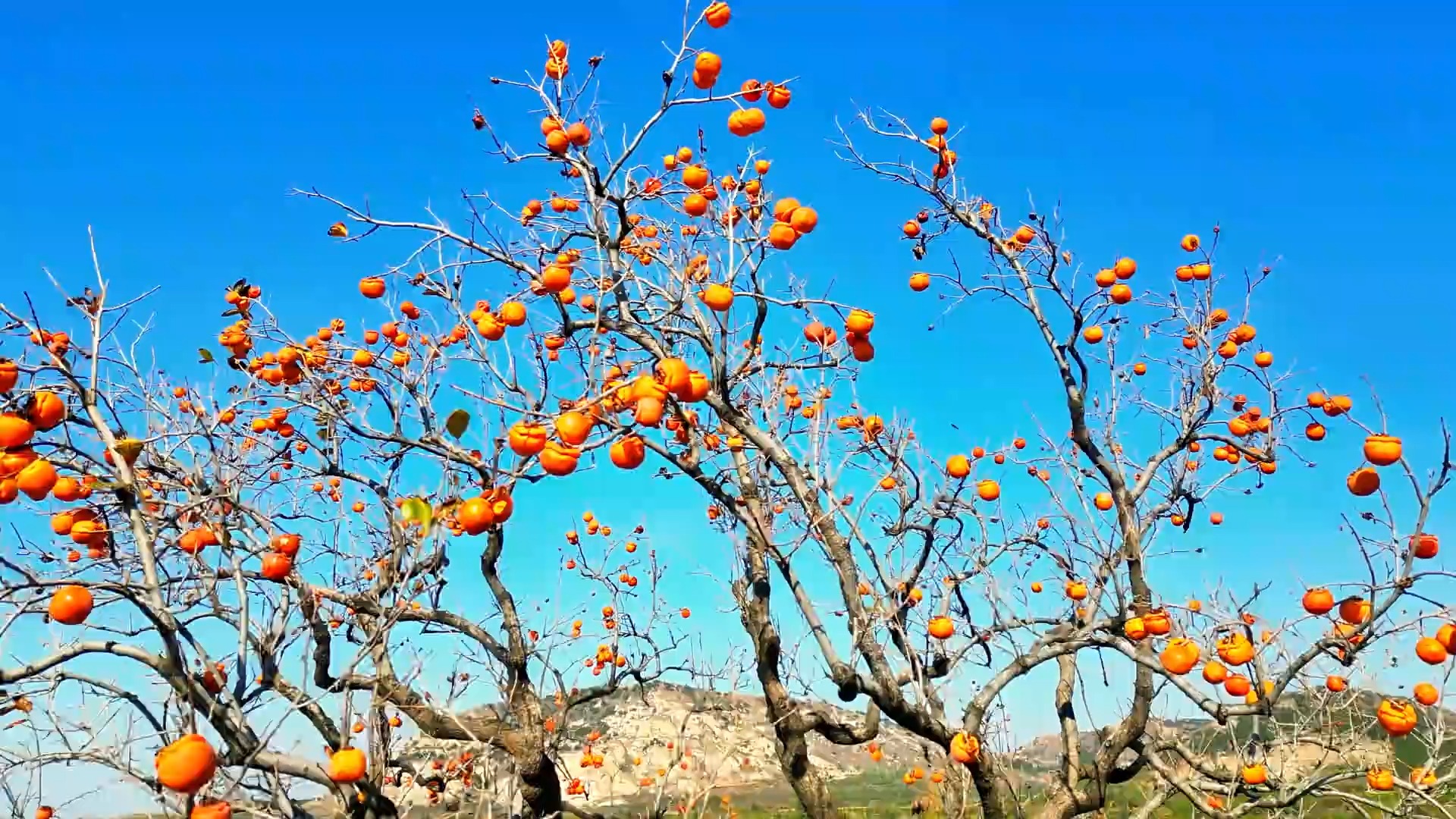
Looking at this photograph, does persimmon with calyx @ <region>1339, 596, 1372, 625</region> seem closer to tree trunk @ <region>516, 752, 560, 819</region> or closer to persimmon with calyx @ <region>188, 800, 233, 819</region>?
tree trunk @ <region>516, 752, 560, 819</region>

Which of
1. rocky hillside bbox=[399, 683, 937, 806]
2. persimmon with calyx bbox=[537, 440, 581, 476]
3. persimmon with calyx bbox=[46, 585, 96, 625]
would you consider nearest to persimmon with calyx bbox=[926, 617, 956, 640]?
rocky hillside bbox=[399, 683, 937, 806]

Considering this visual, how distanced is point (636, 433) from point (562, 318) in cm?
137

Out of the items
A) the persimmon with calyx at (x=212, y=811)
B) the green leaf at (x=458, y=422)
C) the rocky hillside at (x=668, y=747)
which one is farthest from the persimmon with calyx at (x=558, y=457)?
the rocky hillside at (x=668, y=747)

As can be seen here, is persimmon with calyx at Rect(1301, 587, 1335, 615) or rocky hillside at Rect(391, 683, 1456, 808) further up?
persimmon with calyx at Rect(1301, 587, 1335, 615)

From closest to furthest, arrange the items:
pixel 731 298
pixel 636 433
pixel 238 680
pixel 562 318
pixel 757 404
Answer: pixel 238 680, pixel 636 433, pixel 731 298, pixel 562 318, pixel 757 404

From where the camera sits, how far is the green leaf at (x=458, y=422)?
2752 mm

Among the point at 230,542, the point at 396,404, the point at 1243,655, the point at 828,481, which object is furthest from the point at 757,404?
the point at 230,542

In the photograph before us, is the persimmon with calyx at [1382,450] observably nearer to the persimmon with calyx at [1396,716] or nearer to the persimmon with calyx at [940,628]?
the persimmon with calyx at [1396,716]

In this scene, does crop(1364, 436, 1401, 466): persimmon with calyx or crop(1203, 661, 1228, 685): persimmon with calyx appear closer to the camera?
crop(1364, 436, 1401, 466): persimmon with calyx

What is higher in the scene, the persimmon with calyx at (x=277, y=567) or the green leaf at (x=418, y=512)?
the persimmon with calyx at (x=277, y=567)

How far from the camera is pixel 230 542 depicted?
3.24 m

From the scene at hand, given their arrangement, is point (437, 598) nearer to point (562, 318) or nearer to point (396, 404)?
point (396, 404)

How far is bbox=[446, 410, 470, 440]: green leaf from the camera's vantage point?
275 cm

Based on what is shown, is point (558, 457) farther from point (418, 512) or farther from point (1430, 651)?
point (1430, 651)
